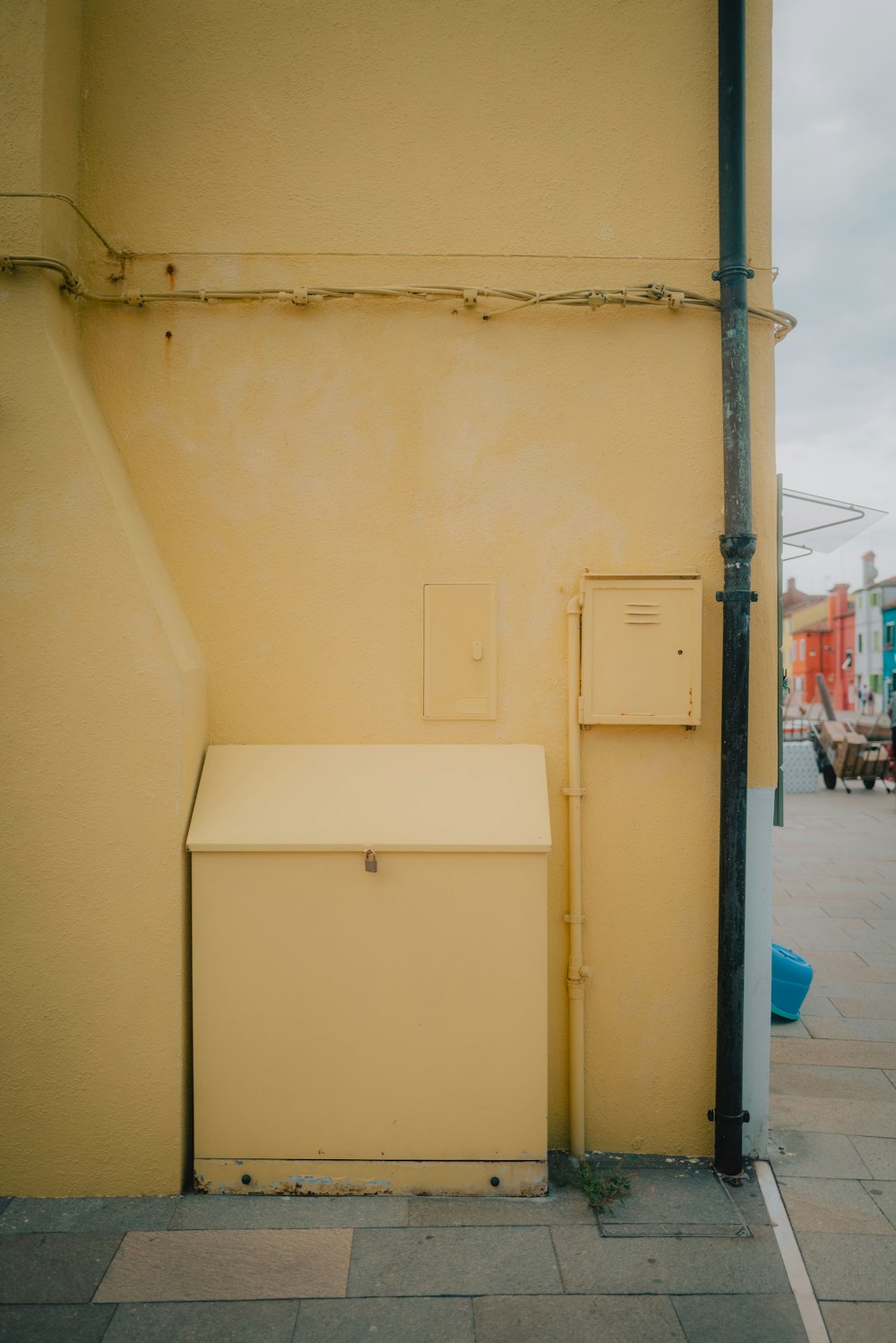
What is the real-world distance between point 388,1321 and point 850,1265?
1.74m

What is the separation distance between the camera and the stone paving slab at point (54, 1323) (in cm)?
277

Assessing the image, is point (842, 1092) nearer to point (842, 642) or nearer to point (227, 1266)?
point (227, 1266)

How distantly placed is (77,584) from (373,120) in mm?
2530

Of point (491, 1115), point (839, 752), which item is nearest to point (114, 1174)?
point (491, 1115)

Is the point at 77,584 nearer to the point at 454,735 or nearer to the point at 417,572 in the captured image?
the point at 417,572

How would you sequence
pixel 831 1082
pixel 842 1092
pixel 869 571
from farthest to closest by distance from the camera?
1. pixel 869 571
2. pixel 831 1082
3. pixel 842 1092

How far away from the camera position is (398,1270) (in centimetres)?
310

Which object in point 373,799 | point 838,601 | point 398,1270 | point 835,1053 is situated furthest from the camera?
point 838,601

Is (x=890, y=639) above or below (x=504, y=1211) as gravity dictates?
above

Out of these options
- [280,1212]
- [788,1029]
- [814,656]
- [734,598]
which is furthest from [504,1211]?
[814,656]

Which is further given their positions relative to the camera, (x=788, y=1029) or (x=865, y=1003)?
(x=865, y=1003)

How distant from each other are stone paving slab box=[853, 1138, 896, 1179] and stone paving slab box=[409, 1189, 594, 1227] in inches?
54.9

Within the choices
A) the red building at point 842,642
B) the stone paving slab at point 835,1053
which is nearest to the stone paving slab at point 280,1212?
the stone paving slab at point 835,1053

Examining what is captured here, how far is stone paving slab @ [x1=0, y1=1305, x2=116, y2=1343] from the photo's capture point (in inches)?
109
